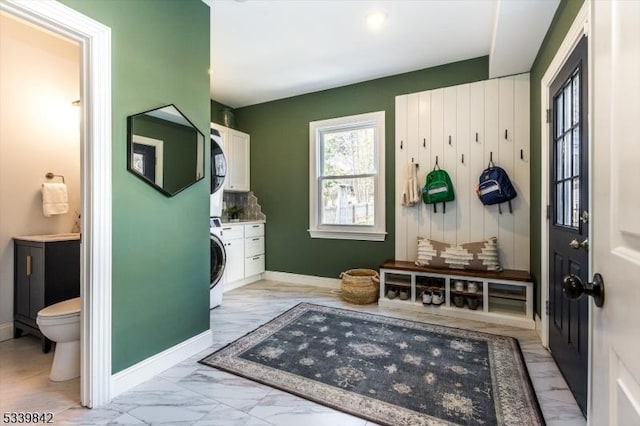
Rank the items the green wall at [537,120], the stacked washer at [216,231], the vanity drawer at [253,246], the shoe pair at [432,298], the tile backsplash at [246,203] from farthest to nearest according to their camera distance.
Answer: the tile backsplash at [246,203], the vanity drawer at [253,246], the stacked washer at [216,231], the shoe pair at [432,298], the green wall at [537,120]

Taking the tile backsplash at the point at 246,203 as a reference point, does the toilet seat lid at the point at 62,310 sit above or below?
below

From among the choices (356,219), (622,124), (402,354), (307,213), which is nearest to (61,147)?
(307,213)

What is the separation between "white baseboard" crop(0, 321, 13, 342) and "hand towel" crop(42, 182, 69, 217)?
946mm

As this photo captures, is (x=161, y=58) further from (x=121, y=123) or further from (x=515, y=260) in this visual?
(x=515, y=260)

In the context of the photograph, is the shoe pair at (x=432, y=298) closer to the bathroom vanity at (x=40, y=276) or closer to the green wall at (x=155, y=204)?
the green wall at (x=155, y=204)

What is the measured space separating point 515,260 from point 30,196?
4.63 meters

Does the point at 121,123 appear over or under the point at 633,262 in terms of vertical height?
over

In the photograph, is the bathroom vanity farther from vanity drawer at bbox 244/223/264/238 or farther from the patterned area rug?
vanity drawer at bbox 244/223/264/238

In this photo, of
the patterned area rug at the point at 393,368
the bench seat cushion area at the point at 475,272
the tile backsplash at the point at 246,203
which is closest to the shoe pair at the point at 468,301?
the bench seat cushion area at the point at 475,272

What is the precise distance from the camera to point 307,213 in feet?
14.1

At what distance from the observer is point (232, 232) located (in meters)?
3.94

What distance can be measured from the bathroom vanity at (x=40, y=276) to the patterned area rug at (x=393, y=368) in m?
1.41

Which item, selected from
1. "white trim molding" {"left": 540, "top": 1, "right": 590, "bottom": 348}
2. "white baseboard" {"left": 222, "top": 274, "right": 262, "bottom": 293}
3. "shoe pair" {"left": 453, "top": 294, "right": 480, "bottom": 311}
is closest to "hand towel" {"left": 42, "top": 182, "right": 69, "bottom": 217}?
"white baseboard" {"left": 222, "top": 274, "right": 262, "bottom": 293}

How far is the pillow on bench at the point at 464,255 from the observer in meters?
3.03
